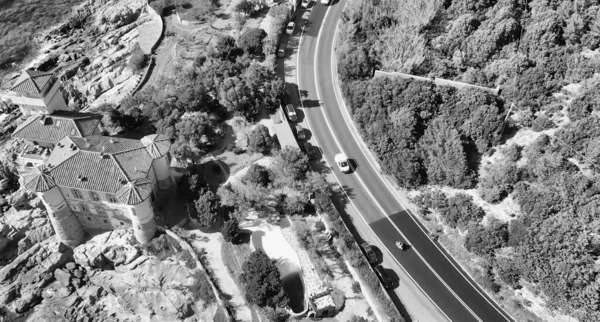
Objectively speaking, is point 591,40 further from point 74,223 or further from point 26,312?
point 26,312

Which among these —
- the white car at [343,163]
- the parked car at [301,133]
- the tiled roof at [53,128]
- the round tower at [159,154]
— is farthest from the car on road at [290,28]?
the tiled roof at [53,128]

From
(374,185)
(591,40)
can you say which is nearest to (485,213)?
(374,185)

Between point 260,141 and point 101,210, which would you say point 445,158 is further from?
point 101,210

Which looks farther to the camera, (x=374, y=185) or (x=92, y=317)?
(x=374, y=185)

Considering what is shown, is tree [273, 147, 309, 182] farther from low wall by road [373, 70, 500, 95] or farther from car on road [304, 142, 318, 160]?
low wall by road [373, 70, 500, 95]

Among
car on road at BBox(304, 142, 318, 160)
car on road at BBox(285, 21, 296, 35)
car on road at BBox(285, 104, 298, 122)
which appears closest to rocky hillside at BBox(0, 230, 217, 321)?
car on road at BBox(304, 142, 318, 160)

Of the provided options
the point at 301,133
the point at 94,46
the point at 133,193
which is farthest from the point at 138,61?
the point at 133,193

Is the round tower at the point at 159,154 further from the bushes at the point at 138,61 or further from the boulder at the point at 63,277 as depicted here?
the bushes at the point at 138,61
